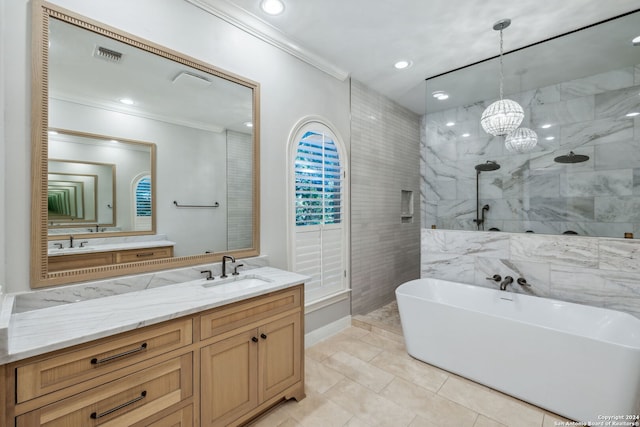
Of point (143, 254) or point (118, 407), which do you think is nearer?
point (118, 407)

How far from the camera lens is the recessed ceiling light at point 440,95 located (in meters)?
3.37

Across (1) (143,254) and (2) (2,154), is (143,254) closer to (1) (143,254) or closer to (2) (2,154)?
(1) (143,254)

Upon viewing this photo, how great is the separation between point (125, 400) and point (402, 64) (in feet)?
11.4

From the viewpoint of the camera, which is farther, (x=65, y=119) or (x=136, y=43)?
(x=136, y=43)

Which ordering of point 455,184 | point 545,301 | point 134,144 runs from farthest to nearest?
point 455,184, point 545,301, point 134,144

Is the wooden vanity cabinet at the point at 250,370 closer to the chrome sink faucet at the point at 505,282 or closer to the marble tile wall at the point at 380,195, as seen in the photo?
the marble tile wall at the point at 380,195

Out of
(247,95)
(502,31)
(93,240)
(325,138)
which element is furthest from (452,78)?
(93,240)

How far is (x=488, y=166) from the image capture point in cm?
328

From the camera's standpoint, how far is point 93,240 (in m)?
1.58

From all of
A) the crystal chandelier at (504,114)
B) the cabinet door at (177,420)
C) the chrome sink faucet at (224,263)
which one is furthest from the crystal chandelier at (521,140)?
the cabinet door at (177,420)

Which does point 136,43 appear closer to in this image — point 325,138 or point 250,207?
point 250,207

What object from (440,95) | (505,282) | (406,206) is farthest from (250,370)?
(440,95)

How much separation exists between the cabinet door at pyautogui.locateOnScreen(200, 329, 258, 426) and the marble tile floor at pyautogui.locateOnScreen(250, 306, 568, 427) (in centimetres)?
31

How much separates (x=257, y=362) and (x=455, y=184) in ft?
10.1
